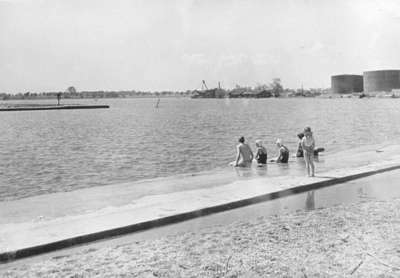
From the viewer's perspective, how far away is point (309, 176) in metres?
13.2

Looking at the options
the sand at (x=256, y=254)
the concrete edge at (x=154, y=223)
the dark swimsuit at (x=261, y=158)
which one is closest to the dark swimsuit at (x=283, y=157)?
the dark swimsuit at (x=261, y=158)

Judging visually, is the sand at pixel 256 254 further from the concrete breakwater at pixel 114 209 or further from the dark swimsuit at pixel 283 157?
the dark swimsuit at pixel 283 157

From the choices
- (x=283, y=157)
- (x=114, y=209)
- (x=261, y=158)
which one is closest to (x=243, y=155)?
(x=261, y=158)

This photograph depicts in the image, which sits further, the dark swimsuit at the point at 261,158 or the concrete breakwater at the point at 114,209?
the dark swimsuit at the point at 261,158

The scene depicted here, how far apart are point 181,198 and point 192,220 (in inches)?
62.7

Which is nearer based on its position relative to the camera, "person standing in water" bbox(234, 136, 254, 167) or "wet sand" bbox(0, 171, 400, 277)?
"wet sand" bbox(0, 171, 400, 277)

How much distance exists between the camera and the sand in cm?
613

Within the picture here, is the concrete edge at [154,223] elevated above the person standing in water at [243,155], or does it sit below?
below

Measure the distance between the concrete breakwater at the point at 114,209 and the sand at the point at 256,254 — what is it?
626 millimetres

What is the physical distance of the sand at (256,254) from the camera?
6133 mm

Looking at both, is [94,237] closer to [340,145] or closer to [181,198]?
[181,198]

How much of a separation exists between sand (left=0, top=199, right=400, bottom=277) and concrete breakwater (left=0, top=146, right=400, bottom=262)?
626 mm

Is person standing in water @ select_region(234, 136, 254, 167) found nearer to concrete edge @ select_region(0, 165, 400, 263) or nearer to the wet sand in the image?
concrete edge @ select_region(0, 165, 400, 263)

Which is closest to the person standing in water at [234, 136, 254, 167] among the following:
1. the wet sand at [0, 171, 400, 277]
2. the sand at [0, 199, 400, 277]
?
the wet sand at [0, 171, 400, 277]
